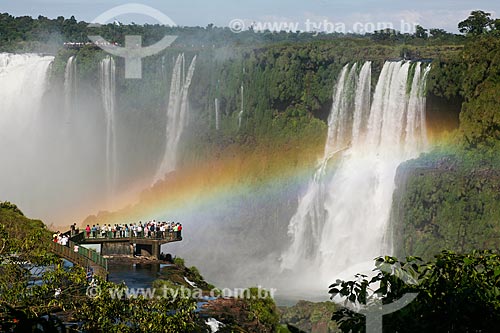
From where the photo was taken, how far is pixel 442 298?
1119 centimetres

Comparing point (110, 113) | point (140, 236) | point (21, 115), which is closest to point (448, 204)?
point (140, 236)

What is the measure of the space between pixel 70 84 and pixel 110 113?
2961 mm

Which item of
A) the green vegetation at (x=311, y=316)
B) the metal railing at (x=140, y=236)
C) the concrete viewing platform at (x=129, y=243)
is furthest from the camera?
the metal railing at (x=140, y=236)

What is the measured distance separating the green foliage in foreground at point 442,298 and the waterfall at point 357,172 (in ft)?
93.7

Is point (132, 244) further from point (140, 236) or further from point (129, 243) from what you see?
point (140, 236)

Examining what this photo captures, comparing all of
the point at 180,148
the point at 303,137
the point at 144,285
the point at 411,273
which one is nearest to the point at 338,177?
the point at 303,137

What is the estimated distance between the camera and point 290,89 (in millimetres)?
50969

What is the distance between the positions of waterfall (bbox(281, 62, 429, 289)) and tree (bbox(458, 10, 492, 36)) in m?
11.6

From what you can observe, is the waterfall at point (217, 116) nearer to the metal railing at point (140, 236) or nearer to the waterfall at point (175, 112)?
the waterfall at point (175, 112)

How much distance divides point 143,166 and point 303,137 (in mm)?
11579

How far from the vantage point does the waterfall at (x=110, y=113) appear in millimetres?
57375

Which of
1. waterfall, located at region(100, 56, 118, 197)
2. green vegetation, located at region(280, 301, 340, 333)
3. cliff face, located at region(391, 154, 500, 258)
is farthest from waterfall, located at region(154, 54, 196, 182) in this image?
green vegetation, located at region(280, 301, 340, 333)

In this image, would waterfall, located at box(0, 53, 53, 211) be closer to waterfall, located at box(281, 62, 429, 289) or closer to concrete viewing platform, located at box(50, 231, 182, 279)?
waterfall, located at box(281, 62, 429, 289)

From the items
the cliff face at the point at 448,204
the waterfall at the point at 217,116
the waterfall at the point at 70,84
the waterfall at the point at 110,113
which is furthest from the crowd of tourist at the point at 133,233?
the waterfall at the point at 70,84
